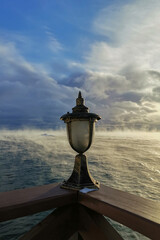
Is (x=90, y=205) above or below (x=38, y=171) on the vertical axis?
above

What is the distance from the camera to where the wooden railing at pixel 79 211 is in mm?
1359

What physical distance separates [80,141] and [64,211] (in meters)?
0.77

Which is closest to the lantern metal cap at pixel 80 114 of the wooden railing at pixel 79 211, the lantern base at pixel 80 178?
the lantern base at pixel 80 178

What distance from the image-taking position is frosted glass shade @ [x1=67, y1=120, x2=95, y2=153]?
2.12m

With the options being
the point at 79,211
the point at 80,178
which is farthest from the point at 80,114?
the point at 79,211

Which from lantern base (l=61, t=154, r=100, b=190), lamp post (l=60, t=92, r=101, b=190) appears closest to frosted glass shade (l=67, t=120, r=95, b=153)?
lamp post (l=60, t=92, r=101, b=190)

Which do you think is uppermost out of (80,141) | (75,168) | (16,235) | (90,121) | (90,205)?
(90,121)

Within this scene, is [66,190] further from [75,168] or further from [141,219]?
[141,219]

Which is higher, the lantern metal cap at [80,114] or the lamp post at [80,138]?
the lantern metal cap at [80,114]

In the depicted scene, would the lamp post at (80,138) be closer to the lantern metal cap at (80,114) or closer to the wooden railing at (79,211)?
the lantern metal cap at (80,114)

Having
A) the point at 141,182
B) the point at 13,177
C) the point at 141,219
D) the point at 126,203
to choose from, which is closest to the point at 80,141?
the point at 126,203

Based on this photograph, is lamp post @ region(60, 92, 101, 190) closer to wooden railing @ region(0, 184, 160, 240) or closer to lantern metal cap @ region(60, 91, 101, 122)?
lantern metal cap @ region(60, 91, 101, 122)

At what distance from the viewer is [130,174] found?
10148mm

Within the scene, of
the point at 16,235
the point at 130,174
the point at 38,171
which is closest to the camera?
the point at 16,235
